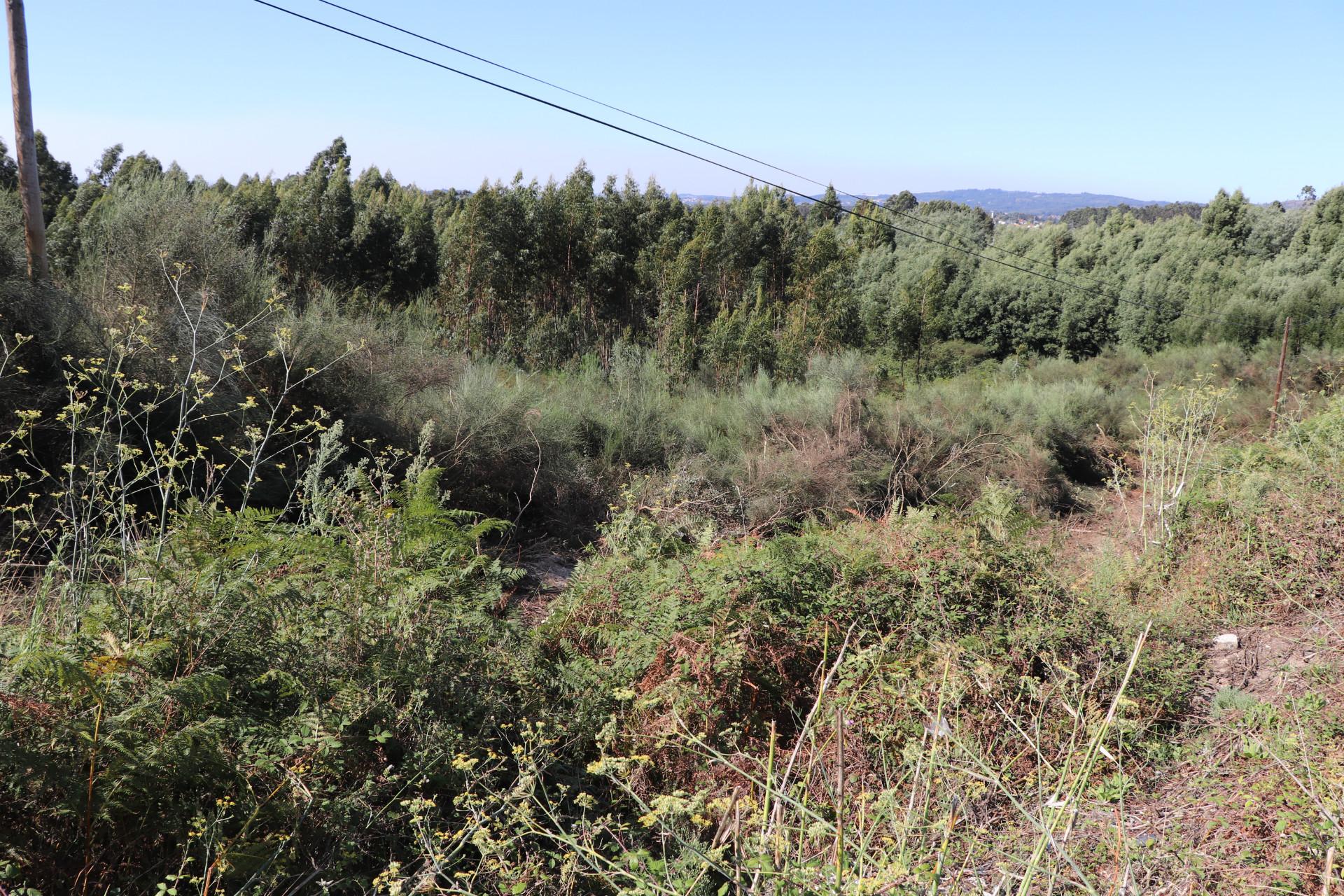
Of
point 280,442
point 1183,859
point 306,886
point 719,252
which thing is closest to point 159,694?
point 306,886

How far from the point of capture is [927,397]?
44.9 ft

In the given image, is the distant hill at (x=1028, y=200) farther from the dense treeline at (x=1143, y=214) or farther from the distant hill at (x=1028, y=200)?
the dense treeline at (x=1143, y=214)

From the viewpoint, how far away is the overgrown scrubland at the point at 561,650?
2.53 meters

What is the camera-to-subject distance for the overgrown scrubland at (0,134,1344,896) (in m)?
2.53

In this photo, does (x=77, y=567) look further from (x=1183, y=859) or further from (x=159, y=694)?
(x=1183, y=859)

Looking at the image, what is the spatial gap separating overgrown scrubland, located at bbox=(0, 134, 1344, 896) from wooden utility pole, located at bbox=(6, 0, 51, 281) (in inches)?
15.1

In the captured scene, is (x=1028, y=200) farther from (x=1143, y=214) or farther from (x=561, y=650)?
(x=561, y=650)

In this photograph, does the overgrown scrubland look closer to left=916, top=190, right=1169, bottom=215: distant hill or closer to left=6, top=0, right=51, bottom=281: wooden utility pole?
left=6, top=0, right=51, bottom=281: wooden utility pole

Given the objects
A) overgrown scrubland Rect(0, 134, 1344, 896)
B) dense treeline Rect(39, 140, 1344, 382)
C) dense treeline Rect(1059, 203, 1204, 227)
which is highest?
dense treeline Rect(1059, 203, 1204, 227)

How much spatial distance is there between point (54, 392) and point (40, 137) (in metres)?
13.6

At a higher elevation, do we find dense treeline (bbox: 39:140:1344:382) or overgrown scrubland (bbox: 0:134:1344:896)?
dense treeline (bbox: 39:140:1344:382)

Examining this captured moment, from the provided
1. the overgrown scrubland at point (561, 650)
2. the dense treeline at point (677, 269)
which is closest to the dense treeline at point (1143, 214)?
the dense treeline at point (677, 269)

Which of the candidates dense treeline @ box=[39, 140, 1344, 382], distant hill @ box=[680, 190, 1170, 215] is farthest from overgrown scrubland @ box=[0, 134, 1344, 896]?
distant hill @ box=[680, 190, 1170, 215]

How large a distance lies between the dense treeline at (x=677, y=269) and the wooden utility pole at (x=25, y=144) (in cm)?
Result: 93
